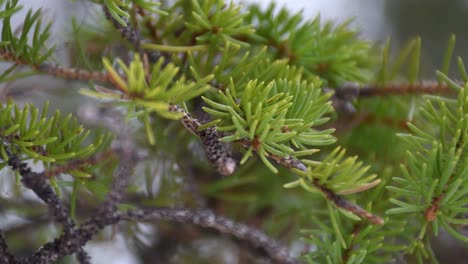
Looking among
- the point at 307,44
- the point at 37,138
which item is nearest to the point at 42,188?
the point at 37,138

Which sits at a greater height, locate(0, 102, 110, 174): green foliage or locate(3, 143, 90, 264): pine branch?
locate(0, 102, 110, 174): green foliage

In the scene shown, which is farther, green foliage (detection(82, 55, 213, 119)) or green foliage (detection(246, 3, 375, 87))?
green foliage (detection(246, 3, 375, 87))

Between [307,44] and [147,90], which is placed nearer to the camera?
[147,90]

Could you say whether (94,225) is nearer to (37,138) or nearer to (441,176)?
(37,138)

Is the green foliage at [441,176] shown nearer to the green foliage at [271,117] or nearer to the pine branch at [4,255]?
the green foliage at [271,117]

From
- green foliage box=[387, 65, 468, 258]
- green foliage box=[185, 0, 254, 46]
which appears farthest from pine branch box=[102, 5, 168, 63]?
green foliage box=[387, 65, 468, 258]

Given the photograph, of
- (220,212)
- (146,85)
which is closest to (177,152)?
(220,212)

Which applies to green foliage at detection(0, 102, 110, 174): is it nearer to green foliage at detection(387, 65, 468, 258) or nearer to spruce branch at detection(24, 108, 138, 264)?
spruce branch at detection(24, 108, 138, 264)

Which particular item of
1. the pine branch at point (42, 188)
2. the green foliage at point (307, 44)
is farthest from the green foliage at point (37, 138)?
the green foliage at point (307, 44)
